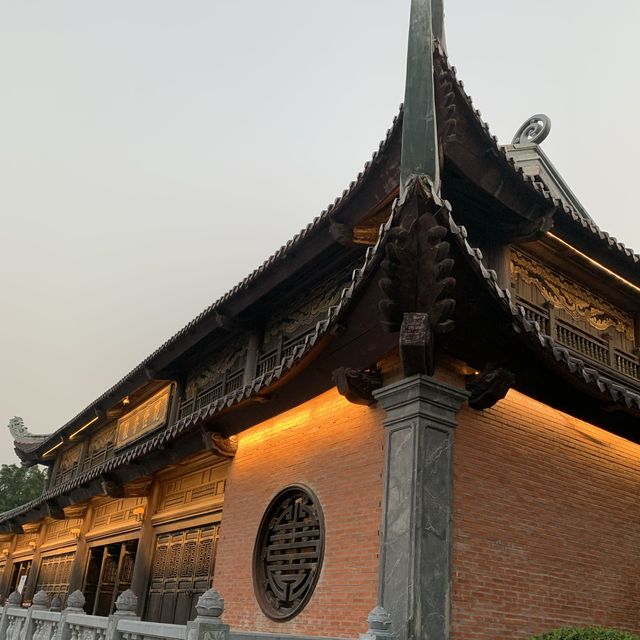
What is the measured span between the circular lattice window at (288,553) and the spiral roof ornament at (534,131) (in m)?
7.37

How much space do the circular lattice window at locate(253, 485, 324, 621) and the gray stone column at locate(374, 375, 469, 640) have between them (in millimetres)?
1329

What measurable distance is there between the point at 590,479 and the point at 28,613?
6.93 meters

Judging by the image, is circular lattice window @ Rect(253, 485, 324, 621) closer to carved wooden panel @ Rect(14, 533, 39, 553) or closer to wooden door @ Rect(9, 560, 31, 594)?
carved wooden panel @ Rect(14, 533, 39, 553)

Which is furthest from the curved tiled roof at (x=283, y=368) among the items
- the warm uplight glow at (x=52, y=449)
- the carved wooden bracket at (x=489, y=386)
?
the warm uplight glow at (x=52, y=449)

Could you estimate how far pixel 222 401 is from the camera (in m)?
8.27

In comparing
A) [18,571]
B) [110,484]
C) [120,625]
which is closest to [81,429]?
[18,571]

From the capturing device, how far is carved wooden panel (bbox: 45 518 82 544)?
16000 millimetres

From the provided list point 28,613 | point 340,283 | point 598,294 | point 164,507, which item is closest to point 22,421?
point 164,507

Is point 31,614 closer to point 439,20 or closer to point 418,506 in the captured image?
point 418,506

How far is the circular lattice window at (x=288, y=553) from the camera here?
7.01m

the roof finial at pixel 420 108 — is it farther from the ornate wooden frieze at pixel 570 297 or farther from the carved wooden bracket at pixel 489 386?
the ornate wooden frieze at pixel 570 297

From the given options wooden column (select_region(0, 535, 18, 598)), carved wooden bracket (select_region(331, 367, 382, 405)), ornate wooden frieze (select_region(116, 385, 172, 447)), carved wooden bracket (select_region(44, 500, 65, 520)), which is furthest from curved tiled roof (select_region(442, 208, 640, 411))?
wooden column (select_region(0, 535, 18, 598))

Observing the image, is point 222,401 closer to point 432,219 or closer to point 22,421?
point 432,219

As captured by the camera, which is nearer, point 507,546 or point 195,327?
point 507,546
